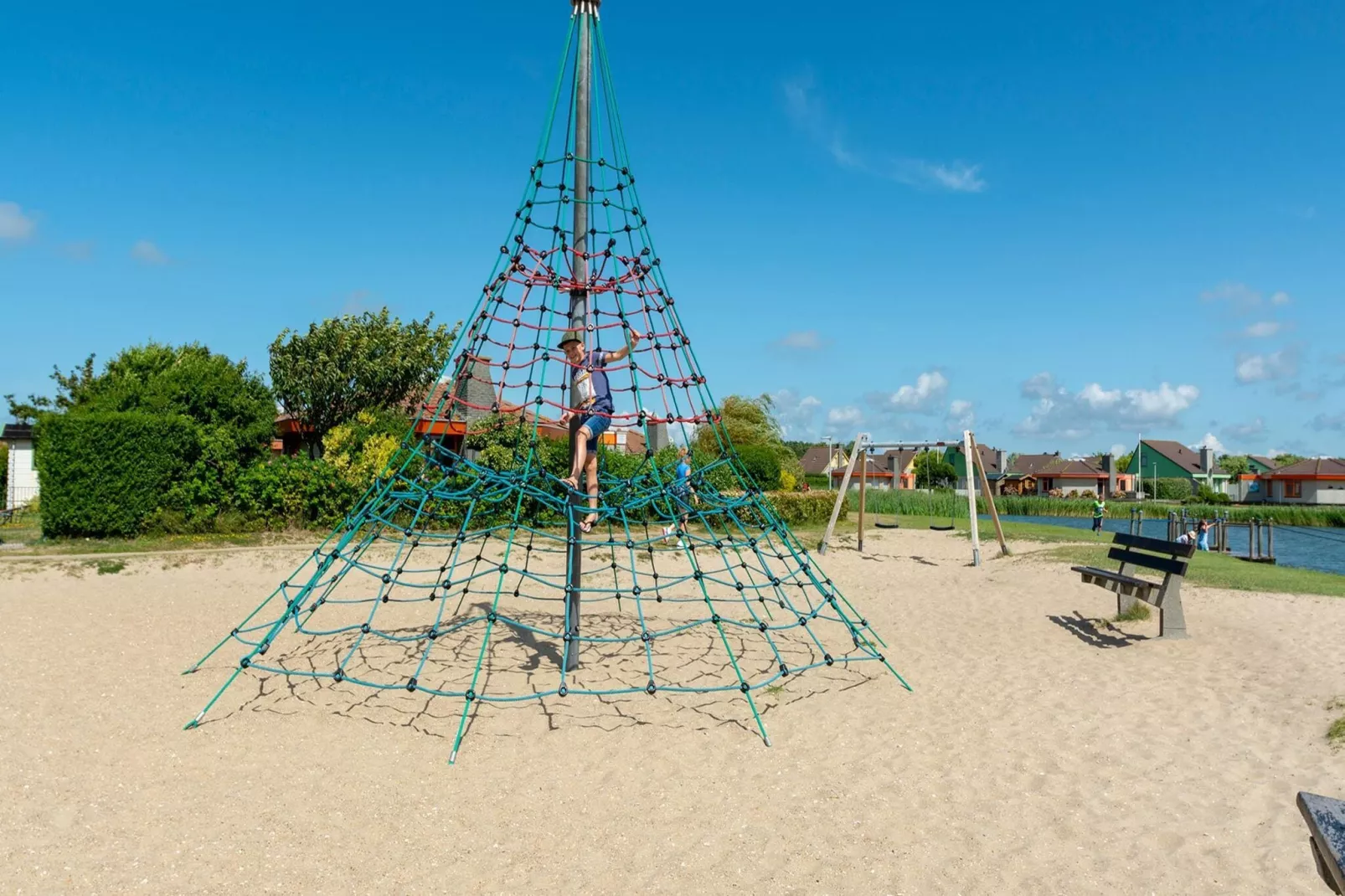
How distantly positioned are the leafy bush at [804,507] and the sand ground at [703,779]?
39.5 ft

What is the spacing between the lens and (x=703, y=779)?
4.32 m

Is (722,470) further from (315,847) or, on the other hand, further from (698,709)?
(315,847)

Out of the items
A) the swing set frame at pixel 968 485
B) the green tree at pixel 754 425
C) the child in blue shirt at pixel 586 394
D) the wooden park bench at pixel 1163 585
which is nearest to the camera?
the child in blue shirt at pixel 586 394

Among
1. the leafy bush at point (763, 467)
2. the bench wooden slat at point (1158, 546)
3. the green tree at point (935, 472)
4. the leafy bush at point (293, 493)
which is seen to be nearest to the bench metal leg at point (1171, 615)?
the bench wooden slat at point (1158, 546)

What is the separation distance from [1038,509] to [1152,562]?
30.9m

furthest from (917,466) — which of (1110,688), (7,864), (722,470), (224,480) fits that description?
(7,864)

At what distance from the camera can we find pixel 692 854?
11.5 ft

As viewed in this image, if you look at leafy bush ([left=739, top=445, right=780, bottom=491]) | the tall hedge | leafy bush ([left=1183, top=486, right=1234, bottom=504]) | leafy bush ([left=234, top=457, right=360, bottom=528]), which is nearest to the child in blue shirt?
leafy bush ([left=234, top=457, right=360, bottom=528])

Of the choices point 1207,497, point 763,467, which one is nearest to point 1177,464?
point 1207,497

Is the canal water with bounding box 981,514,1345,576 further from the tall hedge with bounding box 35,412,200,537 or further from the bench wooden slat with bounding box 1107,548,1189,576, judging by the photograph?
the tall hedge with bounding box 35,412,200,537

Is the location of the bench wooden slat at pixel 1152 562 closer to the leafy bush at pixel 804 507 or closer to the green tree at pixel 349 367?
the leafy bush at pixel 804 507

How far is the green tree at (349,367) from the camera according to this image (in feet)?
76.5

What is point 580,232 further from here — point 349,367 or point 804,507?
point 349,367

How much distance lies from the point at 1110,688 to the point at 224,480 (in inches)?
555
